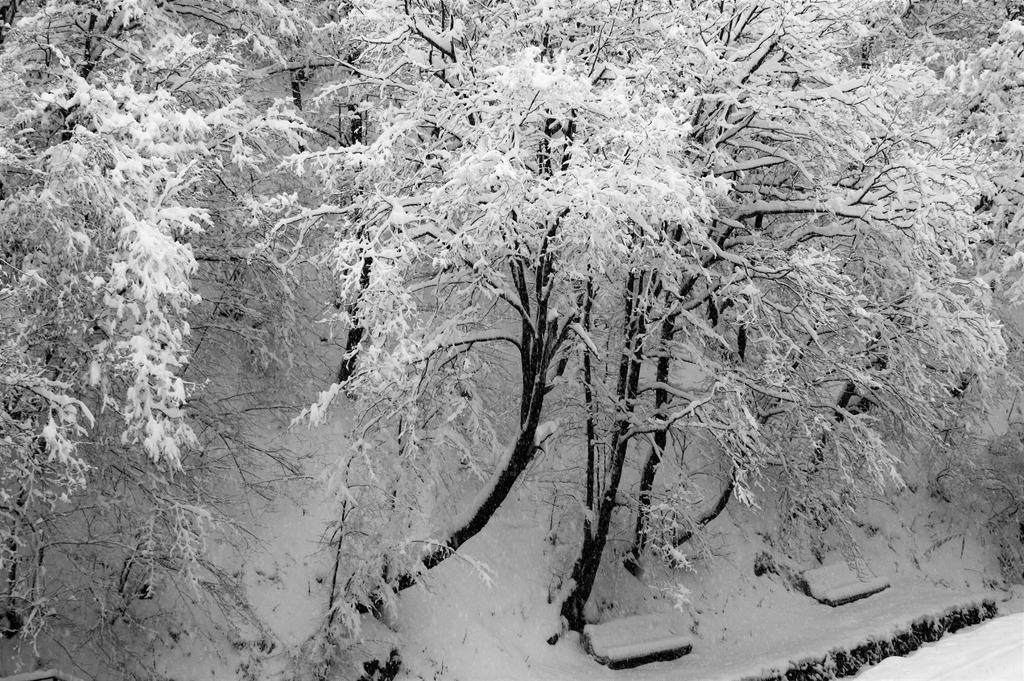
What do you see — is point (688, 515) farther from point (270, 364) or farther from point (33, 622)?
point (33, 622)

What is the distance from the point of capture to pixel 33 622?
22.4ft

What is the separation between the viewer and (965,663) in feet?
22.1

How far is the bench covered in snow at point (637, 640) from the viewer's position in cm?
1012

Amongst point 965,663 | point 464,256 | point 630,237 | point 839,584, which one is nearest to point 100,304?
point 464,256

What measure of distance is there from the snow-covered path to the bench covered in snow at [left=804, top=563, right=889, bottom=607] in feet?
13.7

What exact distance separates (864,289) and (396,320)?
7.18 m

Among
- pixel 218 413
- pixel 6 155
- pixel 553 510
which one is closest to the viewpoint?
pixel 6 155

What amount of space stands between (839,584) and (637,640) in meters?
4.88

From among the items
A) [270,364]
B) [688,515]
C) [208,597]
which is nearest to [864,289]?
[688,515]

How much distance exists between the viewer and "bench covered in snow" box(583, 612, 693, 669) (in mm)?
10117

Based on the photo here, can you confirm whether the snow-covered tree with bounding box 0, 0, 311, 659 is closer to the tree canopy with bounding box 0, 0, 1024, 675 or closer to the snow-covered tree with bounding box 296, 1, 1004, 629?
the tree canopy with bounding box 0, 0, 1024, 675

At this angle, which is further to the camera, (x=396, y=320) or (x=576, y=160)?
(x=396, y=320)

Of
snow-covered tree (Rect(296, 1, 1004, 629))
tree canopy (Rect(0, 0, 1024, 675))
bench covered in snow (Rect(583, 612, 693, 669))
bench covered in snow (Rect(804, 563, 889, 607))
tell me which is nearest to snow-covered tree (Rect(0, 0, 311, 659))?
tree canopy (Rect(0, 0, 1024, 675))

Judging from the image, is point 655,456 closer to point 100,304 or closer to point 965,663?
point 965,663
